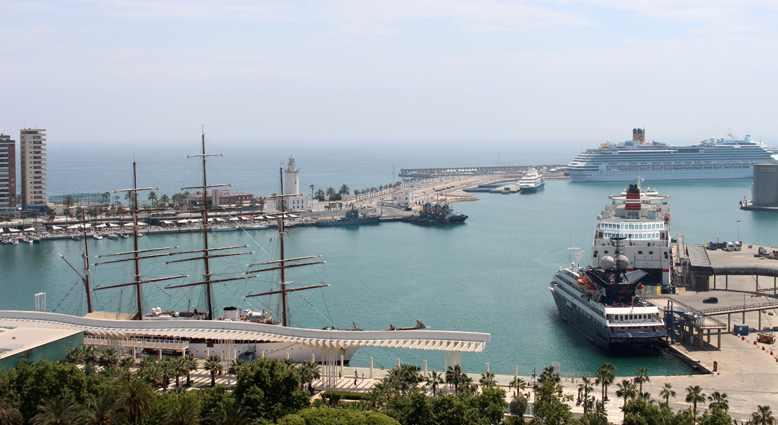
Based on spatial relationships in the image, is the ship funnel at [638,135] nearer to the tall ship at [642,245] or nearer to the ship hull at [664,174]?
the ship hull at [664,174]

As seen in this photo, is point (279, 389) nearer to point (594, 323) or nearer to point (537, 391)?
point (537, 391)

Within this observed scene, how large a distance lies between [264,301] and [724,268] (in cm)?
3128

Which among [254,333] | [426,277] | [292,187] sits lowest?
[426,277]

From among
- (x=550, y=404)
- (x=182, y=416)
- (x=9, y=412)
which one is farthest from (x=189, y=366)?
(x=550, y=404)

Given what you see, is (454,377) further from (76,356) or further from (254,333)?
(76,356)

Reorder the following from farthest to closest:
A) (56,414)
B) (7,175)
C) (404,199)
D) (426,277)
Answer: (404,199) < (7,175) < (426,277) < (56,414)

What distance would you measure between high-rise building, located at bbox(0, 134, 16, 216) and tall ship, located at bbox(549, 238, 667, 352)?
7586 cm

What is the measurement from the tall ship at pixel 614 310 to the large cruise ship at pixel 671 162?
10814 centimetres

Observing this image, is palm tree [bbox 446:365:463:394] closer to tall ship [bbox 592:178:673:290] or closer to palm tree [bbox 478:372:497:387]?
palm tree [bbox 478:372:497:387]

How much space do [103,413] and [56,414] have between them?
145 cm

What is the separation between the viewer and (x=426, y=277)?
187ft

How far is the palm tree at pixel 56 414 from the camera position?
22.7 metres

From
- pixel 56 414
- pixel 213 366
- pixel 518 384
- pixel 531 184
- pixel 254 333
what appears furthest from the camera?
pixel 531 184

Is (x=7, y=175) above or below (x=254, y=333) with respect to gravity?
above
